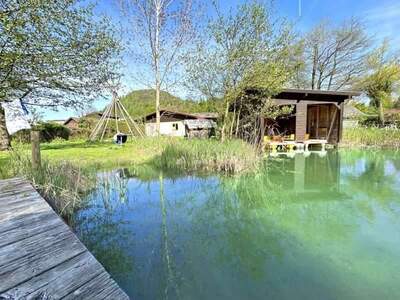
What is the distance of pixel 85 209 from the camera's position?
180 inches

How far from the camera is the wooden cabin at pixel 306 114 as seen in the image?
12.1m

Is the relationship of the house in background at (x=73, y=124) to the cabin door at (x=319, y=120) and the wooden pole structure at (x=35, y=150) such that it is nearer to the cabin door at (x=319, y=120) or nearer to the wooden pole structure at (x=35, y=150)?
the cabin door at (x=319, y=120)

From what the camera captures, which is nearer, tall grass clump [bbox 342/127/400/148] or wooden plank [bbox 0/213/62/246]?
wooden plank [bbox 0/213/62/246]

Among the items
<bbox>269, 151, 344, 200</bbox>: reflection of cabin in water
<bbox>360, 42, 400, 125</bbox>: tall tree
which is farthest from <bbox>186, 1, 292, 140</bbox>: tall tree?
<bbox>360, 42, 400, 125</bbox>: tall tree

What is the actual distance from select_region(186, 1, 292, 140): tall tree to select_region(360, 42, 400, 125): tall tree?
14740mm

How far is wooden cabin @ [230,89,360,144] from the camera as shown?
12078 millimetres

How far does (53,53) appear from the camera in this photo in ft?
28.9

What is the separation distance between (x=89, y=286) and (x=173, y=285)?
1091mm

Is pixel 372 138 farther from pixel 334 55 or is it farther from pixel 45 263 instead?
pixel 45 263

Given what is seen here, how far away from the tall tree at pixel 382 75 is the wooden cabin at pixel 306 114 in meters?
7.41

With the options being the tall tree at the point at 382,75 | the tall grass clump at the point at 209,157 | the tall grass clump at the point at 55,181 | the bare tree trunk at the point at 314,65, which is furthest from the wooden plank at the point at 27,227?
the bare tree trunk at the point at 314,65

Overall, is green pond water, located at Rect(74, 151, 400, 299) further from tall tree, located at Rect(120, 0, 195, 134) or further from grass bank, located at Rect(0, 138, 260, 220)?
tall tree, located at Rect(120, 0, 195, 134)

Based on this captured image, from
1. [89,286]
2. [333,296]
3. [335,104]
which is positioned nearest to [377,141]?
[335,104]

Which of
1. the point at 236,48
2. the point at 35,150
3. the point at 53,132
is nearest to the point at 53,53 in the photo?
the point at 35,150
